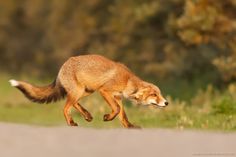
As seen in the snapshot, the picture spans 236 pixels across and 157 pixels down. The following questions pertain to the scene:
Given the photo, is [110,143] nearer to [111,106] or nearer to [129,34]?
[111,106]

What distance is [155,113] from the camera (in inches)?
599

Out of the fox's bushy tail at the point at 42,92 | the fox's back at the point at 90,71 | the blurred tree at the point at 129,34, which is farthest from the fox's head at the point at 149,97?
the blurred tree at the point at 129,34

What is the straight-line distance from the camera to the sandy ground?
870 cm

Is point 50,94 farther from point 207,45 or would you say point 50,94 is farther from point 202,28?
point 207,45

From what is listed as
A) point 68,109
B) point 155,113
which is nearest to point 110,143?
point 68,109

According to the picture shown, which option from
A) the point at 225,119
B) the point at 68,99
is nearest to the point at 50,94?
the point at 68,99

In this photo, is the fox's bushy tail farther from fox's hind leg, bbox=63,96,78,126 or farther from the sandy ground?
the sandy ground

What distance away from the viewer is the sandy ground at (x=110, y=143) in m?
8.70

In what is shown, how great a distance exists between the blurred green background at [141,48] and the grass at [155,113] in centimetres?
2

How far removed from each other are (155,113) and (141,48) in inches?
440

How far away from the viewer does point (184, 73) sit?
23844mm

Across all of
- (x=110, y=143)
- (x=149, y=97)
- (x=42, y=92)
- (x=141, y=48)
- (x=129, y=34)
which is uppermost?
(x=141, y=48)

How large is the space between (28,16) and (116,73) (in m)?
24.2

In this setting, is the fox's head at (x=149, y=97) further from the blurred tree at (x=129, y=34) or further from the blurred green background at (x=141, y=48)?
the blurred tree at (x=129, y=34)
